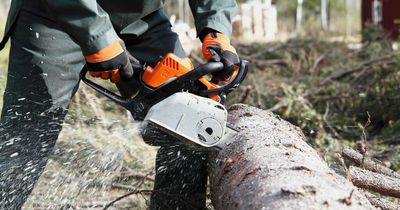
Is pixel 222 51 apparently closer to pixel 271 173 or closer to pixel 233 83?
pixel 233 83

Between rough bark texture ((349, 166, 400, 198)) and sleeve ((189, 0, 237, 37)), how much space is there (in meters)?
0.98

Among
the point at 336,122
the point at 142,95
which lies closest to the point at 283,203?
the point at 142,95

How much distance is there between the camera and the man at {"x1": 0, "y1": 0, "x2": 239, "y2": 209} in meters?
3.11

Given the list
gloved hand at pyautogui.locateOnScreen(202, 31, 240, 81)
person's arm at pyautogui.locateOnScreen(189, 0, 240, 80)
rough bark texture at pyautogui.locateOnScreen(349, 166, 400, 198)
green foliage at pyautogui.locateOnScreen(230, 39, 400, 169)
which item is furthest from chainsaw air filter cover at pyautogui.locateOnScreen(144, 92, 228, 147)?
green foliage at pyautogui.locateOnScreen(230, 39, 400, 169)

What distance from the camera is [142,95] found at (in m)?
2.86

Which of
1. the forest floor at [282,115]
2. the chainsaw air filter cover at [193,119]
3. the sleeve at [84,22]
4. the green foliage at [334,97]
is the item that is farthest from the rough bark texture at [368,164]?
the sleeve at [84,22]

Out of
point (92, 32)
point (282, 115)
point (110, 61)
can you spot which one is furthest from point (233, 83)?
point (282, 115)

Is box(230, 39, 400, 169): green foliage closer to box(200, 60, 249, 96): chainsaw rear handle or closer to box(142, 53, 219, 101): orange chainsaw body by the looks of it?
box(200, 60, 249, 96): chainsaw rear handle

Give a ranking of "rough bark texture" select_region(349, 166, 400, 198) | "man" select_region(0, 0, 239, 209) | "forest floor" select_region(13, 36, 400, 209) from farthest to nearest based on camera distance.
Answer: "forest floor" select_region(13, 36, 400, 209) < "man" select_region(0, 0, 239, 209) < "rough bark texture" select_region(349, 166, 400, 198)

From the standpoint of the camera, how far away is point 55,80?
3143mm

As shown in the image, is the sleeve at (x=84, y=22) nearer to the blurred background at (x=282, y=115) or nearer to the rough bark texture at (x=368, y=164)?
the blurred background at (x=282, y=115)

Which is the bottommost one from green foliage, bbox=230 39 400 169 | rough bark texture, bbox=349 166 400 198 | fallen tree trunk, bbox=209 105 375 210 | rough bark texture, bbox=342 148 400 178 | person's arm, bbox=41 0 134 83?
green foliage, bbox=230 39 400 169

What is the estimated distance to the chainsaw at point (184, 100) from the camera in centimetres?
264

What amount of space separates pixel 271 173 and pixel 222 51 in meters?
0.87
